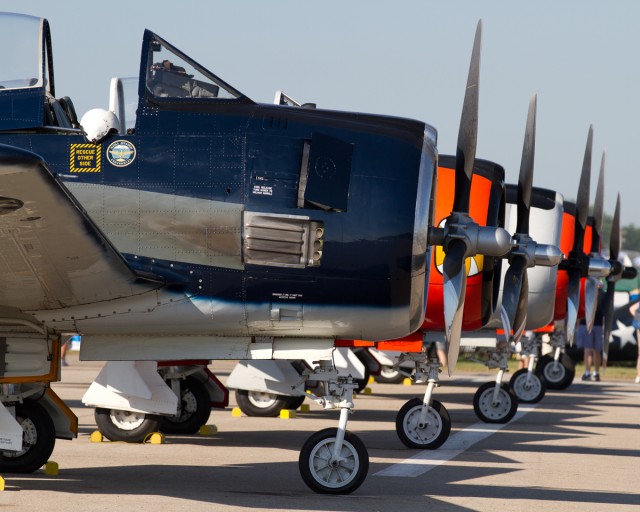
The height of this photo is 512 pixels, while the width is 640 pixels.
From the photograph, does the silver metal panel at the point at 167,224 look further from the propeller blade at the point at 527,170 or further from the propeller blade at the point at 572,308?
the propeller blade at the point at 572,308

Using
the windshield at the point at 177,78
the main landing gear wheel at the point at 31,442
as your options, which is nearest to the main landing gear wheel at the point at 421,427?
the main landing gear wheel at the point at 31,442

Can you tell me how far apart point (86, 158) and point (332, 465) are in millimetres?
3298

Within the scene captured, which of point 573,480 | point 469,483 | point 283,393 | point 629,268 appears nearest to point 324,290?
point 469,483

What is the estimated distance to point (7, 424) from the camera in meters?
Answer: 9.55

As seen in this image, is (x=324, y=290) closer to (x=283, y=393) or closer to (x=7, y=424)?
(x=7, y=424)

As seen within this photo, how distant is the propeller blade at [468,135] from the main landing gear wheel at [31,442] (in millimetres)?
4332

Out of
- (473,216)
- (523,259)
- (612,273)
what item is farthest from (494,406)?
(523,259)

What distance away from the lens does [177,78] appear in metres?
9.47

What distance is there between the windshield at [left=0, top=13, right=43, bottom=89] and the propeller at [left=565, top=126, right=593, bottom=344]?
8.31 metres

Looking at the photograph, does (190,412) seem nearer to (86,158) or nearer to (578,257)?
(86,158)

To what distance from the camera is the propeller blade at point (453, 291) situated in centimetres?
953

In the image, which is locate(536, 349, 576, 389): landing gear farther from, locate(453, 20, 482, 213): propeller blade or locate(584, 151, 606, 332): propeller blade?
locate(453, 20, 482, 213): propeller blade

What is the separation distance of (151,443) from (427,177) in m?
5.46

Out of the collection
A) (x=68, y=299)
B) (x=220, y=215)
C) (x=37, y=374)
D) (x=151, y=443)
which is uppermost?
(x=220, y=215)
